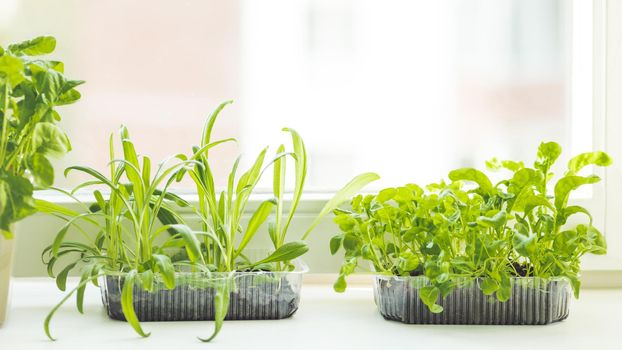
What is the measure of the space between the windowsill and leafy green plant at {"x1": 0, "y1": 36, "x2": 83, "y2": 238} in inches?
6.0

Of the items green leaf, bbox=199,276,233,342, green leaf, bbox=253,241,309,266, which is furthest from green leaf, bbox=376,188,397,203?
green leaf, bbox=199,276,233,342

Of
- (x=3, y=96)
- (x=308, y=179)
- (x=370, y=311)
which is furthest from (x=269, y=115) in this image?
(x=3, y=96)

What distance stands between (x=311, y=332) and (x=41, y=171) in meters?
0.33

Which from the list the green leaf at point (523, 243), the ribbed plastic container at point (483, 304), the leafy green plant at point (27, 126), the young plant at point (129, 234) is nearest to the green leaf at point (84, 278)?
the young plant at point (129, 234)

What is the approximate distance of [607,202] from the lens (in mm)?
1107

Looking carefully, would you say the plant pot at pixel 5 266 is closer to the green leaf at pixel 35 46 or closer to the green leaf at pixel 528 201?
the green leaf at pixel 35 46

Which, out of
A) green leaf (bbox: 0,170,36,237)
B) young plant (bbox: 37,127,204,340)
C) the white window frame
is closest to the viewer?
green leaf (bbox: 0,170,36,237)

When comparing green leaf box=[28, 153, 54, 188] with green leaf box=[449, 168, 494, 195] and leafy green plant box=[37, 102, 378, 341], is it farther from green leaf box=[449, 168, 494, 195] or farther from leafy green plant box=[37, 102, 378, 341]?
green leaf box=[449, 168, 494, 195]

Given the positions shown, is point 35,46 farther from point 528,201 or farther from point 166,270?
point 528,201

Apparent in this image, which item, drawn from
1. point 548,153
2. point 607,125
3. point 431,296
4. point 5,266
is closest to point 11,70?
point 5,266

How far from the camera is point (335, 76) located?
1.20 meters

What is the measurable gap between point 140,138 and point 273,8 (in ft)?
1.04

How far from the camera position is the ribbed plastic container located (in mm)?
791

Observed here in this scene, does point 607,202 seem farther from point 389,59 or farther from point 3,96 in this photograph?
point 3,96
